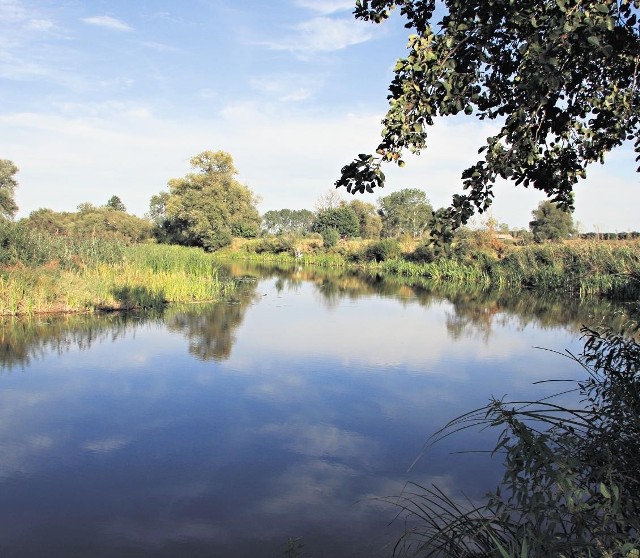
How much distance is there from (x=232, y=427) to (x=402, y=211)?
168 feet

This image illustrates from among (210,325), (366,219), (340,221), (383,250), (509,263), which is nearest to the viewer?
(210,325)

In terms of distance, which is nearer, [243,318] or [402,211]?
[243,318]

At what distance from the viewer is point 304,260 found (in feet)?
123

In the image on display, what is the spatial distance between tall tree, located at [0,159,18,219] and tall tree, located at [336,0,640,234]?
39444 mm

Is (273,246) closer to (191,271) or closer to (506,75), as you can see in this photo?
(191,271)

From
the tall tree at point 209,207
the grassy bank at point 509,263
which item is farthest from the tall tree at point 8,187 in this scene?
the grassy bank at point 509,263

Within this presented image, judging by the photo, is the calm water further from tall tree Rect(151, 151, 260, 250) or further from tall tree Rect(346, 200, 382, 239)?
tall tree Rect(346, 200, 382, 239)

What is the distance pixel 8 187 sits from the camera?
125 feet

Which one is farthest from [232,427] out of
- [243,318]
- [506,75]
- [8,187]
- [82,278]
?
[8,187]

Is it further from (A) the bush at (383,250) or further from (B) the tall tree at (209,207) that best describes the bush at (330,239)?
(B) the tall tree at (209,207)

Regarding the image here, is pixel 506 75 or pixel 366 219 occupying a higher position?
pixel 366 219

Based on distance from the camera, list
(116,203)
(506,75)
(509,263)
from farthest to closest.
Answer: (116,203)
(509,263)
(506,75)

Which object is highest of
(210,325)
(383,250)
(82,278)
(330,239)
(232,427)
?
(330,239)

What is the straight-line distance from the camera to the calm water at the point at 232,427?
12.2ft
